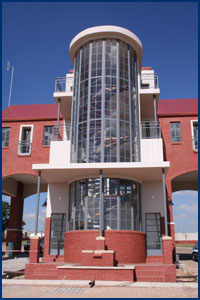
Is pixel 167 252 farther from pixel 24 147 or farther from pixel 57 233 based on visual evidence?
pixel 24 147

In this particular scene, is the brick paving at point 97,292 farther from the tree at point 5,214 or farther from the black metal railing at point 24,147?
the tree at point 5,214

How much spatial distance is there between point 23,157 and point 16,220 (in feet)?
20.0

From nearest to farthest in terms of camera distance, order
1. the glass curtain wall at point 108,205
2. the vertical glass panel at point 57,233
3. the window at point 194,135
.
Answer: the glass curtain wall at point 108,205
the vertical glass panel at point 57,233
the window at point 194,135

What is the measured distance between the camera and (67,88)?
2181cm

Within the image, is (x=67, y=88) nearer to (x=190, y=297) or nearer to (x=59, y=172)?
(x=59, y=172)

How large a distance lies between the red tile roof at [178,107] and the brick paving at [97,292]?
1313cm

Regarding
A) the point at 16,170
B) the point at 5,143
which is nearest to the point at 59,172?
the point at 16,170

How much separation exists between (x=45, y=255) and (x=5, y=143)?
28.2 ft

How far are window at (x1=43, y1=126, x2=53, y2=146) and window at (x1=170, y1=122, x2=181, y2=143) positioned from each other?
8.22 meters

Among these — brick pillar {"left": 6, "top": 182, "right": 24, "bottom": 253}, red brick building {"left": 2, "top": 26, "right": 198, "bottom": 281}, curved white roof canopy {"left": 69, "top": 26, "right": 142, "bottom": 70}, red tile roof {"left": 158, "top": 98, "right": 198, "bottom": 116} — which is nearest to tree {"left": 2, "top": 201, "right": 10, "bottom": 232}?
brick pillar {"left": 6, "top": 182, "right": 24, "bottom": 253}

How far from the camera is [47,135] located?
22.0m

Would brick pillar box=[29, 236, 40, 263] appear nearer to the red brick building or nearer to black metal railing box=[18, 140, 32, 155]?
the red brick building

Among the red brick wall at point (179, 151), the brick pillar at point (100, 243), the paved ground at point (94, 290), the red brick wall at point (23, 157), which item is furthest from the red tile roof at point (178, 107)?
the paved ground at point (94, 290)

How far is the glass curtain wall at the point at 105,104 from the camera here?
54.6 feet
